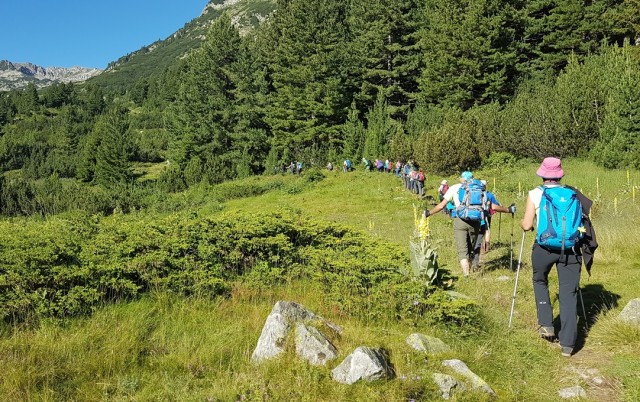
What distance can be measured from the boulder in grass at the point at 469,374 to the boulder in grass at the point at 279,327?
115cm

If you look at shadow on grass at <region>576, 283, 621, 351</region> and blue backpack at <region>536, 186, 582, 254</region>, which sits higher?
blue backpack at <region>536, 186, 582, 254</region>

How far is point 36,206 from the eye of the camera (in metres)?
42.9

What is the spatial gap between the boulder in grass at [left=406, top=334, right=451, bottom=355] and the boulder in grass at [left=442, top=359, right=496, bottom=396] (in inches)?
9.7

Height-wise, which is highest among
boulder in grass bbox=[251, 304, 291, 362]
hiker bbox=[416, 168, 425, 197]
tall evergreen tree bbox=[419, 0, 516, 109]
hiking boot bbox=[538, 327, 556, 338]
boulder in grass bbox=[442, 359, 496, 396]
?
tall evergreen tree bbox=[419, 0, 516, 109]

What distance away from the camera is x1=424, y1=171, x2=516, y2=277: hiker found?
7.64 meters

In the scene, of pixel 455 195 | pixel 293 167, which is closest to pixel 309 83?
pixel 293 167

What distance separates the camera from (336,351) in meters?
4.12

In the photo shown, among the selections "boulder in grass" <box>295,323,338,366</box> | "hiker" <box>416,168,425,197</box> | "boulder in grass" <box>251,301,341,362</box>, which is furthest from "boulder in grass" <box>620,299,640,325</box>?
"hiker" <box>416,168,425,197</box>

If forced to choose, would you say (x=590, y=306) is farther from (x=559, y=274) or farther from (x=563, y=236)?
(x=563, y=236)

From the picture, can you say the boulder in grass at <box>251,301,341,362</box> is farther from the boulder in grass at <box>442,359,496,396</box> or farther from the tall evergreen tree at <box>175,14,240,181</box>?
the tall evergreen tree at <box>175,14,240,181</box>

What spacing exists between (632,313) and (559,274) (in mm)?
1052

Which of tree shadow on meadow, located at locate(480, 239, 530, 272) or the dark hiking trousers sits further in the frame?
tree shadow on meadow, located at locate(480, 239, 530, 272)

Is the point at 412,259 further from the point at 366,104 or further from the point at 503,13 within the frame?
the point at 366,104

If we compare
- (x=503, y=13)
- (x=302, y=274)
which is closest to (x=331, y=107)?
(x=503, y=13)
